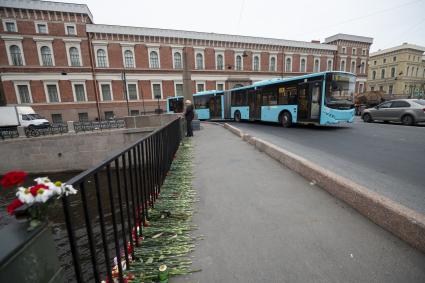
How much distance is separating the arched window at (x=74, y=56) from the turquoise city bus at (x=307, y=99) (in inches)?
933

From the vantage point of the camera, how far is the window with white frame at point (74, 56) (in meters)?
26.1

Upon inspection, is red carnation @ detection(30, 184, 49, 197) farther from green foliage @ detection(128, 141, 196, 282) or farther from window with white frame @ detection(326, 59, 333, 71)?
window with white frame @ detection(326, 59, 333, 71)

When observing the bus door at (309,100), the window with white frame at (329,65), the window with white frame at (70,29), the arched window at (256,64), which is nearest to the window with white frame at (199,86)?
the arched window at (256,64)

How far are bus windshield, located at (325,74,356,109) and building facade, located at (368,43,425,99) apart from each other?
59585 mm

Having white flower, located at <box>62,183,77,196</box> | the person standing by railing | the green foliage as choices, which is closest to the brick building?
the person standing by railing

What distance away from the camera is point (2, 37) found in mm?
23609

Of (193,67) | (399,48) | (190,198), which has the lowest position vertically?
(190,198)

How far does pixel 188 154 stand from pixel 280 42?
3611 centimetres

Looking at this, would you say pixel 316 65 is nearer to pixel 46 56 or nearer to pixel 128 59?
pixel 128 59

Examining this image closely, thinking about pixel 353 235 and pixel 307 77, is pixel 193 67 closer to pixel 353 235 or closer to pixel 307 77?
pixel 307 77

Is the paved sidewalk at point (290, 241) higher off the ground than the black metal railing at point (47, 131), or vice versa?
the black metal railing at point (47, 131)

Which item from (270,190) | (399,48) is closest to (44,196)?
(270,190)

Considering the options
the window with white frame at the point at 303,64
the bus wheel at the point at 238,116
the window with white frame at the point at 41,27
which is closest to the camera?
the bus wheel at the point at 238,116

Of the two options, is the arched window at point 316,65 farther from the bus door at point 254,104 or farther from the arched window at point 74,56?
the arched window at point 74,56
